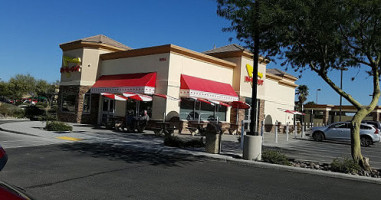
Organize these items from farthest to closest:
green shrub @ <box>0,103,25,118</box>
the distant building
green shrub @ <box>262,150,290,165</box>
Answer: the distant building → green shrub @ <box>0,103,25,118</box> → green shrub @ <box>262,150,290,165</box>

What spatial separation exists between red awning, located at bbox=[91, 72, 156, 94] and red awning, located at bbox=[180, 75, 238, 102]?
215cm

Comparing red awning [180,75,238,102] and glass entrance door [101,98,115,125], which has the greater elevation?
red awning [180,75,238,102]

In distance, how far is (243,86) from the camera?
23.8 meters

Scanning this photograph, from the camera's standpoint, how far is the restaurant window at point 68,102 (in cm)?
2370

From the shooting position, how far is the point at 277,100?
30.5 metres

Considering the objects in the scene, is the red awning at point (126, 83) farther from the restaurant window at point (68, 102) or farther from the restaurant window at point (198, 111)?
the restaurant window at point (68, 102)

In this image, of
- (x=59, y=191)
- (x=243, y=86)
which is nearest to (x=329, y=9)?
(x=59, y=191)

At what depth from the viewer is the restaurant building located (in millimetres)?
19422

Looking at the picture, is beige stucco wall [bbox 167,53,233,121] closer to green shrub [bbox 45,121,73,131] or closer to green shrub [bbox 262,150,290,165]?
green shrub [bbox 45,121,73,131]

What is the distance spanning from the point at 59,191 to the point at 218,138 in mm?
6584

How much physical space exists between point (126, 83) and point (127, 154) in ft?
34.7

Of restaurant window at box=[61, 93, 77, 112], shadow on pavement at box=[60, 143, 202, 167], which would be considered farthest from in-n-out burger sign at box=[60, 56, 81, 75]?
shadow on pavement at box=[60, 143, 202, 167]

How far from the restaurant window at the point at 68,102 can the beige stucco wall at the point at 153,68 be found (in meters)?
4.03

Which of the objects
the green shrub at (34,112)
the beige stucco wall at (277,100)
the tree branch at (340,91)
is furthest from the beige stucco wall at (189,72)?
the green shrub at (34,112)
